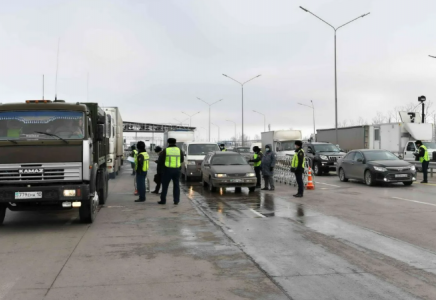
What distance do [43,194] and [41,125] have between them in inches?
57.7

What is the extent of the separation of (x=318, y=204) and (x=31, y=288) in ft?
30.5

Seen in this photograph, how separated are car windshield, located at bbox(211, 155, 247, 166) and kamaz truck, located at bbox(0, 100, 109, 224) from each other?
8.32 meters

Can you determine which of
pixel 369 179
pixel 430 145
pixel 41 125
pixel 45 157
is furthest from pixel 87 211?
pixel 430 145

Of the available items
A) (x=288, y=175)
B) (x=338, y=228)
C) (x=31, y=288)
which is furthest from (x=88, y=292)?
(x=288, y=175)

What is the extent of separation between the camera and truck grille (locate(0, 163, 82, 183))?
28.6 ft

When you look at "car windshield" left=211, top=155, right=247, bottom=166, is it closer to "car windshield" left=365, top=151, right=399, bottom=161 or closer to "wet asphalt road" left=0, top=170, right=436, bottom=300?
"wet asphalt road" left=0, top=170, right=436, bottom=300

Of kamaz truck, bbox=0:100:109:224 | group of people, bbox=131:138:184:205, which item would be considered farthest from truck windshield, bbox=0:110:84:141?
group of people, bbox=131:138:184:205

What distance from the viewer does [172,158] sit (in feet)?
41.8

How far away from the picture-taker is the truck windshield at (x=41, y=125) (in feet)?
29.7

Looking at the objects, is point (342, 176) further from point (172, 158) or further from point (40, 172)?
point (40, 172)

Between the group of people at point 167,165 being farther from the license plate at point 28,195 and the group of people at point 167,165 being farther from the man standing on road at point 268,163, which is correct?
the man standing on road at point 268,163

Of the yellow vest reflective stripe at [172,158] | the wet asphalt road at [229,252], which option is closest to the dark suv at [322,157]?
the wet asphalt road at [229,252]

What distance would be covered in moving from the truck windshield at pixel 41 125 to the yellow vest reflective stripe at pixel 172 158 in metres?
3.68

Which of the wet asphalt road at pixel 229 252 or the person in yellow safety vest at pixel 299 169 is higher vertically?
the person in yellow safety vest at pixel 299 169
